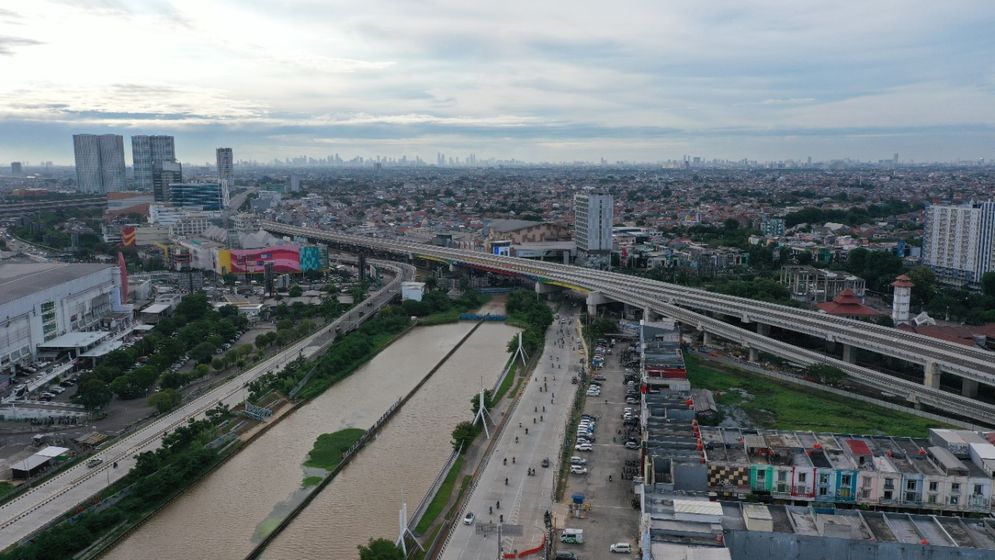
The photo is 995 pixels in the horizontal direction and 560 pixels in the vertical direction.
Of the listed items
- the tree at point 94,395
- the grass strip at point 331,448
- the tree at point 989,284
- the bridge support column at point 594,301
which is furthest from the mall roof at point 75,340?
the tree at point 989,284

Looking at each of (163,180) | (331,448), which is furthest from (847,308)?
(163,180)

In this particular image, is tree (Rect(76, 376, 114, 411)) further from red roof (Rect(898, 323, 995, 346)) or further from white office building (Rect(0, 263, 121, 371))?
red roof (Rect(898, 323, 995, 346))

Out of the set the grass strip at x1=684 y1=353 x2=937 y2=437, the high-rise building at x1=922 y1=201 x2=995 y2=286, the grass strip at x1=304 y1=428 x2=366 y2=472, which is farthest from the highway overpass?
the high-rise building at x1=922 y1=201 x2=995 y2=286

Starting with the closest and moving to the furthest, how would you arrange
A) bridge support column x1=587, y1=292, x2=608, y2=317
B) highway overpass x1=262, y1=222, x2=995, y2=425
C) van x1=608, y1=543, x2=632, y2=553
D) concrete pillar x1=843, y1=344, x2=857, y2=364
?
van x1=608, y1=543, x2=632, y2=553 < highway overpass x1=262, y1=222, x2=995, y2=425 < concrete pillar x1=843, y1=344, x2=857, y2=364 < bridge support column x1=587, y1=292, x2=608, y2=317

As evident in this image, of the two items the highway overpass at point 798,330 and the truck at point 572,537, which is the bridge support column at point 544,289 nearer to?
the highway overpass at point 798,330

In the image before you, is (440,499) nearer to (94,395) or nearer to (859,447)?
(859,447)

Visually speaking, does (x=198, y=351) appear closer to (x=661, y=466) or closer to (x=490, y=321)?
(x=490, y=321)
